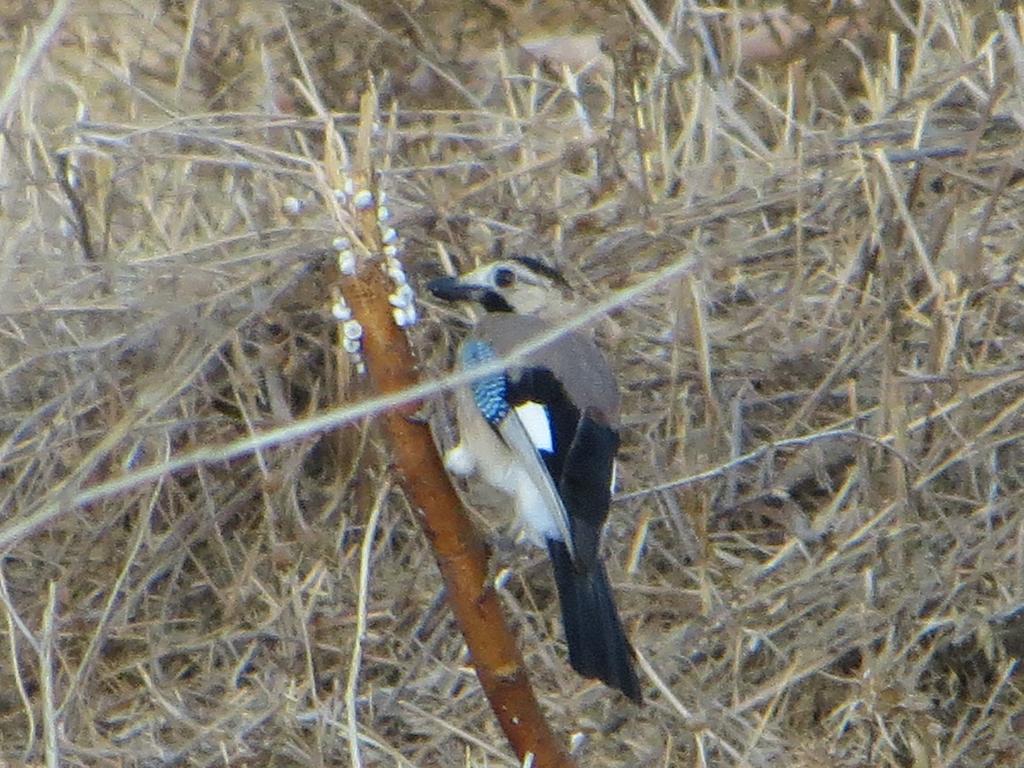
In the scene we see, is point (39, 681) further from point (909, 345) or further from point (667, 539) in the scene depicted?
point (909, 345)

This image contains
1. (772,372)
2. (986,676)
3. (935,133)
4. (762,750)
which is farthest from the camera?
(935,133)

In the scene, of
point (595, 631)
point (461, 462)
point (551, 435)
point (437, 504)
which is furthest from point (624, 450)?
point (437, 504)

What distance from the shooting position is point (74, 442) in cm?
386

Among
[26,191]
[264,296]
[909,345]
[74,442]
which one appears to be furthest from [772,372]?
[26,191]

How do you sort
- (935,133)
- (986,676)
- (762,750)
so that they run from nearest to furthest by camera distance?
1. (762,750)
2. (986,676)
3. (935,133)

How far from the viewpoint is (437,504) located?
2.89m

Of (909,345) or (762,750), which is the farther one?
(909,345)

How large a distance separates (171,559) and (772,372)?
1351 millimetres

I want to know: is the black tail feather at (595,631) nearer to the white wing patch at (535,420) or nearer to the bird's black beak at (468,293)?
the white wing patch at (535,420)

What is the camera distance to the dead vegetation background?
3.63 meters

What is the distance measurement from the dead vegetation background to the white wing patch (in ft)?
1.02

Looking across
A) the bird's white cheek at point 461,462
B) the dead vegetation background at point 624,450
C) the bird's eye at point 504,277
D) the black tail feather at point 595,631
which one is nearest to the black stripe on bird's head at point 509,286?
the bird's eye at point 504,277

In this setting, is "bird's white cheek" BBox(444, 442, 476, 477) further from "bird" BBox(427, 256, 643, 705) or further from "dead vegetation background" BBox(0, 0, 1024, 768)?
"dead vegetation background" BBox(0, 0, 1024, 768)

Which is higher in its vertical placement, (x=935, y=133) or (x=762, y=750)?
(x=935, y=133)
